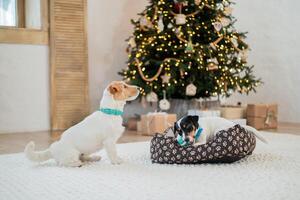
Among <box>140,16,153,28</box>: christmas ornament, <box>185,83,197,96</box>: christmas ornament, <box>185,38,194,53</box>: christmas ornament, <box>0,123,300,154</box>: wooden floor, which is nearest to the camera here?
<box>0,123,300,154</box>: wooden floor

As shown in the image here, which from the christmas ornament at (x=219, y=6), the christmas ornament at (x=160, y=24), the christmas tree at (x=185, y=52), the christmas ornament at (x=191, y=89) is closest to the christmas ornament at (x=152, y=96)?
the christmas tree at (x=185, y=52)

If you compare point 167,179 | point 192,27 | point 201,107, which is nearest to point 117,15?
point 192,27

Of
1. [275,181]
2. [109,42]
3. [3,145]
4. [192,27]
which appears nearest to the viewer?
[275,181]

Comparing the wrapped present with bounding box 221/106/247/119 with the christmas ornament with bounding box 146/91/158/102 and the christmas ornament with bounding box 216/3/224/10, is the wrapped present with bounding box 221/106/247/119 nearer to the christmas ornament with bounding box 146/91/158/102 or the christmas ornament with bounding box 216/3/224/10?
the christmas ornament with bounding box 146/91/158/102

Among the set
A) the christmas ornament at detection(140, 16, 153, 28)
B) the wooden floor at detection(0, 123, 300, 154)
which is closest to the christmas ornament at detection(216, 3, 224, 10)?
the christmas ornament at detection(140, 16, 153, 28)

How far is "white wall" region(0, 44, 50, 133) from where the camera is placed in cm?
448

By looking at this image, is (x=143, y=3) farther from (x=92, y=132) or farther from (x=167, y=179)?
(x=167, y=179)

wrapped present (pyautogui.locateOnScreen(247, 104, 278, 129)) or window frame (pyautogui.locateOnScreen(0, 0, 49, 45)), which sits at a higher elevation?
window frame (pyautogui.locateOnScreen(0, 0, 49, 45))

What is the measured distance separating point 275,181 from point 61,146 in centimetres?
119

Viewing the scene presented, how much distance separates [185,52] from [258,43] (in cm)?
176

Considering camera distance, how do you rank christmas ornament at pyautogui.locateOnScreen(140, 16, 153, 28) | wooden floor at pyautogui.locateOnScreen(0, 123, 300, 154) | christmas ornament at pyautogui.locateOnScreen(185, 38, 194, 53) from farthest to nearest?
1. christmas ornament at pyautogui.locateOnScreen(140, 16, 153, 28)
2. christmas ornament at pyautogui.locateOnScreen(185, 38, 194, 53)
3. wooden floor at pyautogui.locateOnScreen(0, 123, 300, 154)

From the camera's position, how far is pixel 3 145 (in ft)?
11.9

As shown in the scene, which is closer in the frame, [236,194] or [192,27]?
[236,194]

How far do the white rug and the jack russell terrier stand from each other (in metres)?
0.15
